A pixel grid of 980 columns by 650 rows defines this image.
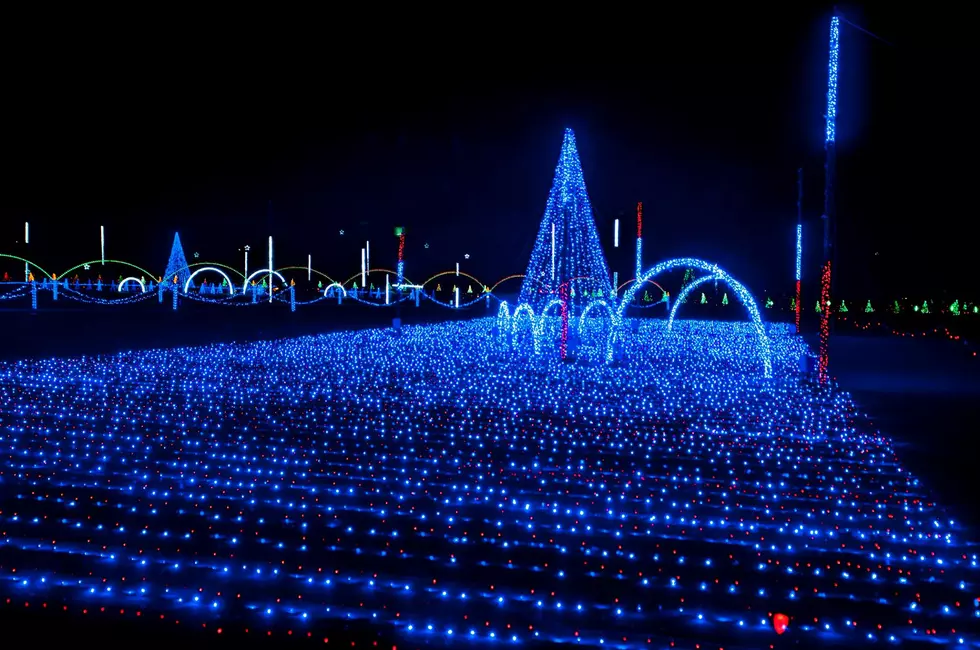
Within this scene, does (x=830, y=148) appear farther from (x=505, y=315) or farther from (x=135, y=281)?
(x=135, y=281)

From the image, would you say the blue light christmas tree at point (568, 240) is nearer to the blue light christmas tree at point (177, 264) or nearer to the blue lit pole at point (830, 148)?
the blue lit pole at point (830, 148)

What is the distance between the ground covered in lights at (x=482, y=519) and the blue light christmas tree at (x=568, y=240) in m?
9.16

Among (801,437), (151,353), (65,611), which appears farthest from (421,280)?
(65,611)

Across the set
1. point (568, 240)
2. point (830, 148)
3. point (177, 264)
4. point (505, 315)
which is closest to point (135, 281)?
point (177, 264)

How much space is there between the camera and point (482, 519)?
5.05 metres

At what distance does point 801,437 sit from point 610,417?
203 cm

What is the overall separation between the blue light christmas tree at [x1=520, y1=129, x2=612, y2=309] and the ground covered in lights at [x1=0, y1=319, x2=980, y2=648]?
361 inches

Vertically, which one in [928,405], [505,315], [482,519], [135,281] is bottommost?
[482,519]

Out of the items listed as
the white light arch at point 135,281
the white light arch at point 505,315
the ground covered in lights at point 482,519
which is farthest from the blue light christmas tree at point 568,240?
the white light arch at point 135,281

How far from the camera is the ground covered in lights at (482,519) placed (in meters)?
3.65

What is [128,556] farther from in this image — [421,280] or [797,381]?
[421,280]

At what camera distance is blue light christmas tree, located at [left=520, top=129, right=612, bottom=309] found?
18703 mm

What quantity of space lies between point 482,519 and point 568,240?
49.1ft

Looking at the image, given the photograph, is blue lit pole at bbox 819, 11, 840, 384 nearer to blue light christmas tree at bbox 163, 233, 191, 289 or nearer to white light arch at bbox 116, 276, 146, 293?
white light arch at bbox 116, 276, 146, 293
